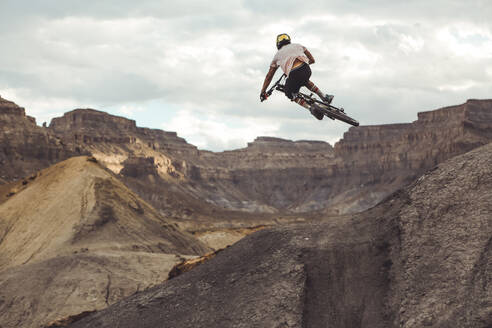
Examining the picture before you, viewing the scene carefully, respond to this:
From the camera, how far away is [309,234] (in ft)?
41.2

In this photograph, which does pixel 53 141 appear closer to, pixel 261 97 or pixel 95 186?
pixel 95 186

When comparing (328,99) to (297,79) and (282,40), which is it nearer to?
(297,79)

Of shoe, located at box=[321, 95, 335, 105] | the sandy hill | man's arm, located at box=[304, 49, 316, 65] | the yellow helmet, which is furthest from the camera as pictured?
the sandy hill

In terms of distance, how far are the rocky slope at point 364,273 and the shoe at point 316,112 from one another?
2540 millimetres

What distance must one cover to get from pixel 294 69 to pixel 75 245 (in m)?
22.9

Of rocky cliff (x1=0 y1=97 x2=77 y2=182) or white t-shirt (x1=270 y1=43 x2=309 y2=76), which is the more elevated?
rocky cliff (x1=0 y1=97 x2=77 y2=182)

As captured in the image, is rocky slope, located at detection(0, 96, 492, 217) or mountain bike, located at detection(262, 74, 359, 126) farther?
rocky slope, located at detection(0, 96, 492, 217)

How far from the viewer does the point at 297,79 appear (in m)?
10.8

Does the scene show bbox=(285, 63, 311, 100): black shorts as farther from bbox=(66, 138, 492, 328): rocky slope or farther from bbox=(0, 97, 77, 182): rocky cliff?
bbox=(0, 97, 77, 182): rocky cliff

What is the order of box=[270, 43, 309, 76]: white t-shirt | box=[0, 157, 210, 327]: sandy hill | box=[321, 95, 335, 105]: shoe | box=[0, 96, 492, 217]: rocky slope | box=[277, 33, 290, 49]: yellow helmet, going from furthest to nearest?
box=[0, 96, 492, 217]: rocky slope < box=[0, 157, 210, 327]: sandy hill < box=[321, 95, 335, 105]: shoe < box=[277, 33, 290, 49]: yellow helmet < box=[270, 43, 309, 76]: white t-shirt

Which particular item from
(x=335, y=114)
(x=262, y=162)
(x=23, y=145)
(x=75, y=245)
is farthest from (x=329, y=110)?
(x=262, y=162)

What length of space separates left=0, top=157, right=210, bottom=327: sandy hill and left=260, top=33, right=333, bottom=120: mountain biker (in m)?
12.8

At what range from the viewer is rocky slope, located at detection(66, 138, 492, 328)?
9781mm

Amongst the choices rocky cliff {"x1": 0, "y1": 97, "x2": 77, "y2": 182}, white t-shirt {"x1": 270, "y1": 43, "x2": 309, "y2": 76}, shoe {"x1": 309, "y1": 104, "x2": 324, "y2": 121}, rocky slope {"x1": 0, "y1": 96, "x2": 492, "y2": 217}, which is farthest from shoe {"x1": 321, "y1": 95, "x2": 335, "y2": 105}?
rocky slope {"x1": 0, "y1": 96, "x2": 492, "y2": 217}
